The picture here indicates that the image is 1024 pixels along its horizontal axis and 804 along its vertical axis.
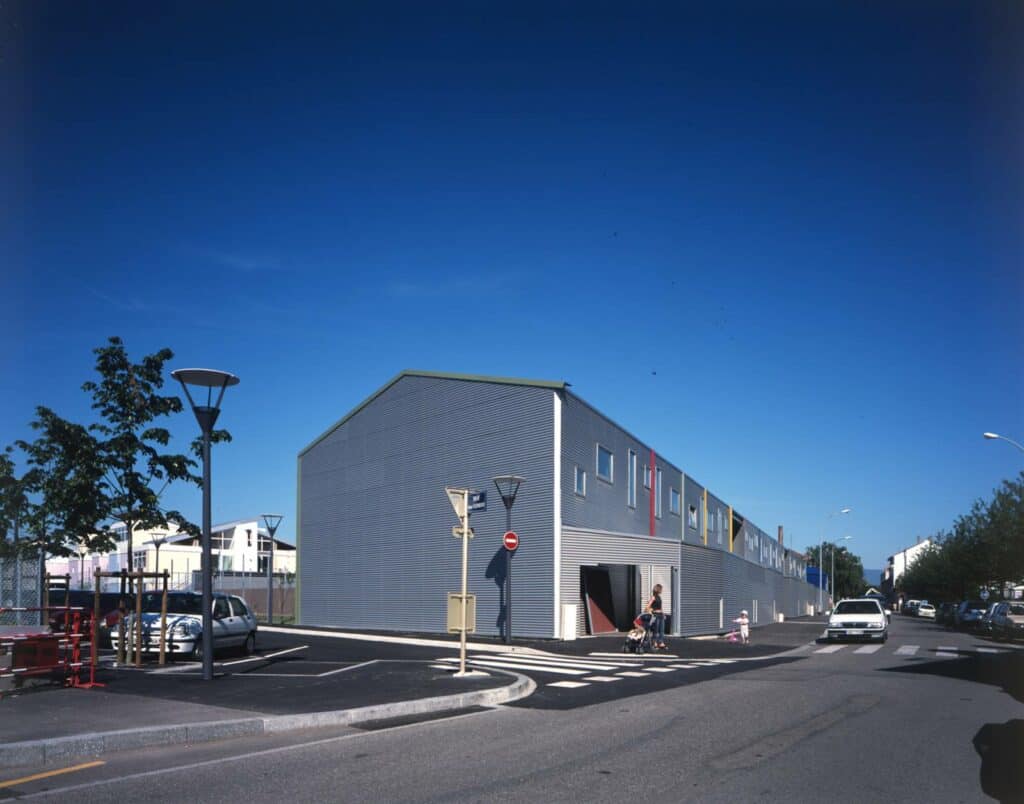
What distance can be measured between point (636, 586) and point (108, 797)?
1101 inches

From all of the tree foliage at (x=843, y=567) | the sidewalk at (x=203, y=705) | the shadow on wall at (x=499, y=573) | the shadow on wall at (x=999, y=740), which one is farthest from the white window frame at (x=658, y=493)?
the tree foliage at (x=843, y=567)

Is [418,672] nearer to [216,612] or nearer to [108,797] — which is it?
[216,612]

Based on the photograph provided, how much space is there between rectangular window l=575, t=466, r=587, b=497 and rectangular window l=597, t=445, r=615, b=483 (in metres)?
1.73

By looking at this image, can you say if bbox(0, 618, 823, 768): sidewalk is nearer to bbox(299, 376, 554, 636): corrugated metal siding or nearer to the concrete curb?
the concrete curb

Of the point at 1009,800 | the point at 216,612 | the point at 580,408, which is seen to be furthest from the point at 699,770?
the point at 580,408

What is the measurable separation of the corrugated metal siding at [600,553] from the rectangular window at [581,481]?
5.00 feet

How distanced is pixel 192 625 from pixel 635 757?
12562 millimetres

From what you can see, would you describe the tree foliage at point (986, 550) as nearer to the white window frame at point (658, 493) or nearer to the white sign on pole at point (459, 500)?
the white window frame at point (658, 493)

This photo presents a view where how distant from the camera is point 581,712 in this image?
12.1 m

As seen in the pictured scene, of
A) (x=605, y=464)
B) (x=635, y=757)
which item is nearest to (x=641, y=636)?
(x=605, y=464)

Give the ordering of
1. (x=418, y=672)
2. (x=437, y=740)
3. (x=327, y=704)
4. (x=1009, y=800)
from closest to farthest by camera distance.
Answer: (x=1009, y=800) → (x=437, y=740) → (x=327, y=704) → (x=418, y=672)

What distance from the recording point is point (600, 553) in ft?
96.5

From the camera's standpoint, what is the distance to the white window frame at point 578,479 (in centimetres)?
2923

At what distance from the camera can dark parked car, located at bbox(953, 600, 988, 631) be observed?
48.2 metres
